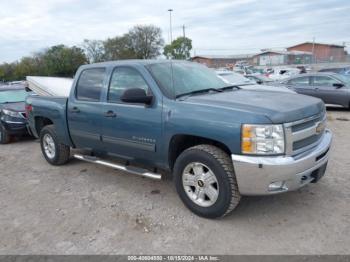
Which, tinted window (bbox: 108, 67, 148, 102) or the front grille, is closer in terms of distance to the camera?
the front grille

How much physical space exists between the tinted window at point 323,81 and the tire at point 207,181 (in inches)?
382

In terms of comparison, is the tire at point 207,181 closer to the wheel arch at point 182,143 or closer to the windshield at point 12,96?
the wheel arch at point 182,143

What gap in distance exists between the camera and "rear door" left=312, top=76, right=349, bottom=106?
1117 centimetres

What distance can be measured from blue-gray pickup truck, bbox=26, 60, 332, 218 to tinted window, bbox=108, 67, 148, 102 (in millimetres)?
14

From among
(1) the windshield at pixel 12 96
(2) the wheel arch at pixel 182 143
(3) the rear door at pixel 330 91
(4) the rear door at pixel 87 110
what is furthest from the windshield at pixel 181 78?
(3) the rear door at pixel 330 91

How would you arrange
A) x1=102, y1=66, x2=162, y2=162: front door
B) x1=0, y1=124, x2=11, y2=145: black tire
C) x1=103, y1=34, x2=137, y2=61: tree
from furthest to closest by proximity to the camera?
1. x1=103, y1=34, x2=137, y2=61: tree
2. x1=0, y1=124, x2=11, y2=145: black tire
3. x1=102, y1=66, x2=162, y2=162: front door

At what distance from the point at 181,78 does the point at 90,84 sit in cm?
159

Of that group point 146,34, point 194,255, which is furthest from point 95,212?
point 146,34

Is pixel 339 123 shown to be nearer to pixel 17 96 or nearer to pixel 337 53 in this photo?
pixel 17 96

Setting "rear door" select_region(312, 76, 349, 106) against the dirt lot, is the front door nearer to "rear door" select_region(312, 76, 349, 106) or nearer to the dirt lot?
the dirt lot

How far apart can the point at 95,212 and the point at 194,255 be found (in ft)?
5.17

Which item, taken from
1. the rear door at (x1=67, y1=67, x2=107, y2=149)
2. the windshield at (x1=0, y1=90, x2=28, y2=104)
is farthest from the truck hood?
the windshield at (x1=0, y1=90, x2=28, y2=104)

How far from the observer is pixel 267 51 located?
262 ft

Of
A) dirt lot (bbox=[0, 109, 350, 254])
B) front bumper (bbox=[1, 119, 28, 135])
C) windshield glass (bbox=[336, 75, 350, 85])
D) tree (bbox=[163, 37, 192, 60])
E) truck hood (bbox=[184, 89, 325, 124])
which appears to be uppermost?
tree (bbox=[163, 37, 192, 60])
